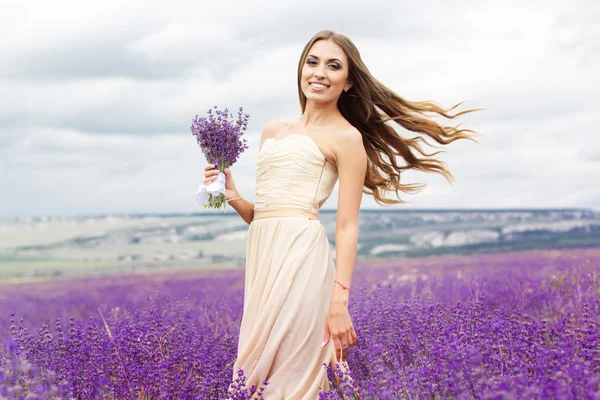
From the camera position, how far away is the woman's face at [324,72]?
3.05m

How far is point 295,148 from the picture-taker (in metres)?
3.00

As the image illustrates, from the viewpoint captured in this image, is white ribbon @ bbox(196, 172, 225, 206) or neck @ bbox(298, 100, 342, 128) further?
neck @ bbox(298, 100, 342, 128)

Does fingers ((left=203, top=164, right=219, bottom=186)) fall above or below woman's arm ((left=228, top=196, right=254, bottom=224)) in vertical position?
above

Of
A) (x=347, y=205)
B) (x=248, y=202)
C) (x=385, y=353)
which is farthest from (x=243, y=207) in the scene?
(x=385, y=353)

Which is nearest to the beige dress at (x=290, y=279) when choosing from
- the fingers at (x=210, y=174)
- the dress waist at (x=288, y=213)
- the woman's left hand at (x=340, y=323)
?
the dress waist at (x=288, y=213)

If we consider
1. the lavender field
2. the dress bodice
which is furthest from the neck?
the lavender field

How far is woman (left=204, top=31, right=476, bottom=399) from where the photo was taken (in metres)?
2.86

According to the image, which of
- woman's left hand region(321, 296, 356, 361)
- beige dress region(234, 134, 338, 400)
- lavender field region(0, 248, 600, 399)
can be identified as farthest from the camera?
beige dress region(234, 134, 338, 400)

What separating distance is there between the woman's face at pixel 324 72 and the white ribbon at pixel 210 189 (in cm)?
55

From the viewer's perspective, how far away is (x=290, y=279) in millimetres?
2854

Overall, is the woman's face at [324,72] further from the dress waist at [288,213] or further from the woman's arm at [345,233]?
the dress waist at [288,213]

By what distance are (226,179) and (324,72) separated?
667 mm

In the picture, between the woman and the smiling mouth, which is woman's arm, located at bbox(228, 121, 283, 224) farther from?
the smiling mouth

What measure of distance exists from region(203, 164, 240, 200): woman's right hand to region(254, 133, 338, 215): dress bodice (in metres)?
0.15
